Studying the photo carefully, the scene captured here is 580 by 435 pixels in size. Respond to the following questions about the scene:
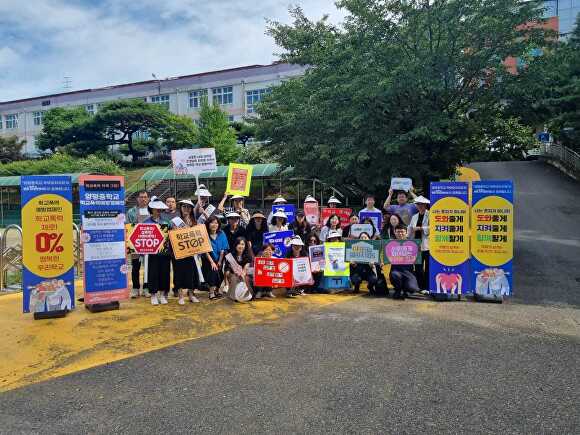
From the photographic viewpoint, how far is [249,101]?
55281 millimetres

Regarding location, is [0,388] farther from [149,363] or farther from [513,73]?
[513,73]

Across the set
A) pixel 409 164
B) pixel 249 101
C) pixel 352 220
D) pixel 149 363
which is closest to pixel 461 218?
pixel 352 220

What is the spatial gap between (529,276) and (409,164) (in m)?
3.94

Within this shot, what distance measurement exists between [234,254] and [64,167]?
3932cm

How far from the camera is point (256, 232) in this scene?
877 centimetres

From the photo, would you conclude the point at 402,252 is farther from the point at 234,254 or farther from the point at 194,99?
the point at 194,99

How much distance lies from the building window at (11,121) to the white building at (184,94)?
16cm

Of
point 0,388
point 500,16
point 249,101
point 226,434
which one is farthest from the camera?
point 249,101

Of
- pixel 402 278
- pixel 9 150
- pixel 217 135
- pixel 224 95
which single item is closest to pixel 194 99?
pixel 224 95

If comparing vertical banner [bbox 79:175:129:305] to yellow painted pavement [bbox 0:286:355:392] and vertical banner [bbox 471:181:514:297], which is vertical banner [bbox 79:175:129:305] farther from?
vertical banner [bbox 471:181:514:297]

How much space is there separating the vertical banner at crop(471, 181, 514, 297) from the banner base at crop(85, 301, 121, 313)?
593 cm

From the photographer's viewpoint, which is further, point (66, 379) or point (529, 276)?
point (529, 276)

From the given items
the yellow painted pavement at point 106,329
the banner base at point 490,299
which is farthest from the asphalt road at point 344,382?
the banner base at point 490,299

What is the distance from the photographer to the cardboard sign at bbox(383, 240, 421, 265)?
8.17 metres
